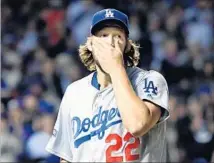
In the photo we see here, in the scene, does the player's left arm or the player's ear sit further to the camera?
the player's ear

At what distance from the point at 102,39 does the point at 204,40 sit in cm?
768

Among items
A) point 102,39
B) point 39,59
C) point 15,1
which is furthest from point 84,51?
point 15,1

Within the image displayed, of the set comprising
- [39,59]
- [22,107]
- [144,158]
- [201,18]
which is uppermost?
[201,18]

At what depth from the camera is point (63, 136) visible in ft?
11.4

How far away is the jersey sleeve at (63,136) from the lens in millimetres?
3398

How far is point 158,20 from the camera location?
439 inches

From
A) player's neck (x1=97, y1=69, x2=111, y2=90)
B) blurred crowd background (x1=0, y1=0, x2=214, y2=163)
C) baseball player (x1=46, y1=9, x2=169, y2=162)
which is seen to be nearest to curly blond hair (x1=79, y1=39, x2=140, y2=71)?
baseball player (x1=46, y1=9, x2=169, y2=162)

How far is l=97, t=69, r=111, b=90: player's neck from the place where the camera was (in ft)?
10.8

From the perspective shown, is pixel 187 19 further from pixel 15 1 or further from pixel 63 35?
pixel 15 1

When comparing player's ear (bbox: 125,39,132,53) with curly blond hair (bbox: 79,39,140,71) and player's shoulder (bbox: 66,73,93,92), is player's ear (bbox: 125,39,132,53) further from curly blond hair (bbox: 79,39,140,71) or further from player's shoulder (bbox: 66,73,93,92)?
player's shoulder (bbox: 66,73,93,92)

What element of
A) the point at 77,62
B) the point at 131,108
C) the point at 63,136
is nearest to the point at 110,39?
the point at 131,108

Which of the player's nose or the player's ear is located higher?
the player's ear

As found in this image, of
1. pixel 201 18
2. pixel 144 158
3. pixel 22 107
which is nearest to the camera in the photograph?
pixel 144 158

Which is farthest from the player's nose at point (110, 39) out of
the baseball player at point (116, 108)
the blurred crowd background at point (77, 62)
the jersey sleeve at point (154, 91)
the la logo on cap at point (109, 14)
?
the blurred crowd background at point (77, 62)
